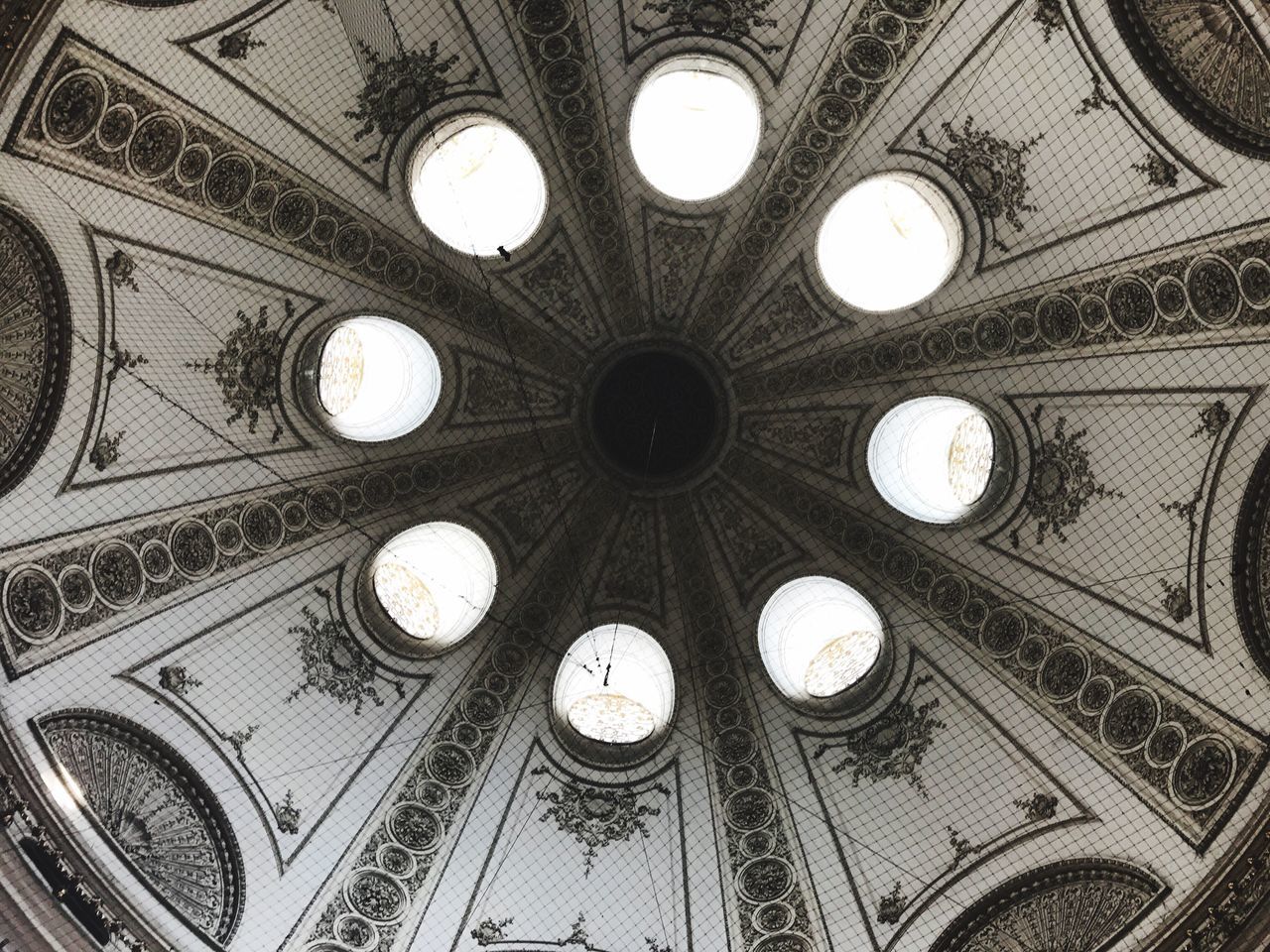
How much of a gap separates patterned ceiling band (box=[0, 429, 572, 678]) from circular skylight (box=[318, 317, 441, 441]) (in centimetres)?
53

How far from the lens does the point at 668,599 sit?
14.7 metres

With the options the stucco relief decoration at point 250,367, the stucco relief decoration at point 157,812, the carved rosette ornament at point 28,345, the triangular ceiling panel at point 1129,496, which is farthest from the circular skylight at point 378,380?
the triangular ceiling panel at point 1129,496

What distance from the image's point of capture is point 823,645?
14430 mm

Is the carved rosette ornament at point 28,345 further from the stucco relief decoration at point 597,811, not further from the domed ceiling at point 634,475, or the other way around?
the stucco relief decoration at point 597,811

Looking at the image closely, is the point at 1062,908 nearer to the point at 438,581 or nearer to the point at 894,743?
the point at 894,743

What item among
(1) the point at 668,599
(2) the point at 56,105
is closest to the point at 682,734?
(1) the point at 668,599

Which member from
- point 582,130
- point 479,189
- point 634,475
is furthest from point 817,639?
point 479,189

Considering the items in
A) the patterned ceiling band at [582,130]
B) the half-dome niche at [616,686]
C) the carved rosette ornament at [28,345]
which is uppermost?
the patterned ceiling band at [582,130]

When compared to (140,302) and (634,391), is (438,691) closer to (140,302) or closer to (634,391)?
(634,391)

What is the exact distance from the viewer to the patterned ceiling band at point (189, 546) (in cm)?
1162

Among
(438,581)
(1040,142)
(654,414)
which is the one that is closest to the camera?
(1040,142)

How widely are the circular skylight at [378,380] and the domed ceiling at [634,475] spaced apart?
0.21 feet

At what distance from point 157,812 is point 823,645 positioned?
24.7 feet

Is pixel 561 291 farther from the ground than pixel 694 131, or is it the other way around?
pixel 694 131
